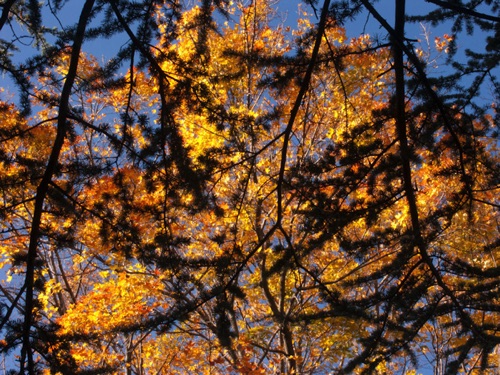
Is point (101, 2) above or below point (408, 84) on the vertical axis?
above

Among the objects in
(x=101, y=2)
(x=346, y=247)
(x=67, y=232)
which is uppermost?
(x=101, y=2)

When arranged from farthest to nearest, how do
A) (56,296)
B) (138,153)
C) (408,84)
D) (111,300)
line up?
1. (56,296)
2. (111,300)
3. (138,153)
4. (408,84)

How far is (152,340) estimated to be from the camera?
32.3 ft

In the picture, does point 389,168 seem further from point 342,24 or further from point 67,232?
point 67,232

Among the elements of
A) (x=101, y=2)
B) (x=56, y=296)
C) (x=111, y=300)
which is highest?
(x=56, y=296)

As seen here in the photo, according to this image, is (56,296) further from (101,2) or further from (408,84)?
(408,84)

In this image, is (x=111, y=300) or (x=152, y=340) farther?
(x=152, y=340)

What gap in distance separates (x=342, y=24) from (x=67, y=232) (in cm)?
222

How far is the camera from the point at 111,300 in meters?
8.14

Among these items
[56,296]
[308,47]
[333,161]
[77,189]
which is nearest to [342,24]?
[308,47]

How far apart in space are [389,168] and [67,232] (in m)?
2.15

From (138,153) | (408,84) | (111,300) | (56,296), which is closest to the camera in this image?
(408,84)

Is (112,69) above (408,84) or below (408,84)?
above

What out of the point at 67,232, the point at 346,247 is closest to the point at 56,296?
the point at 67,232
